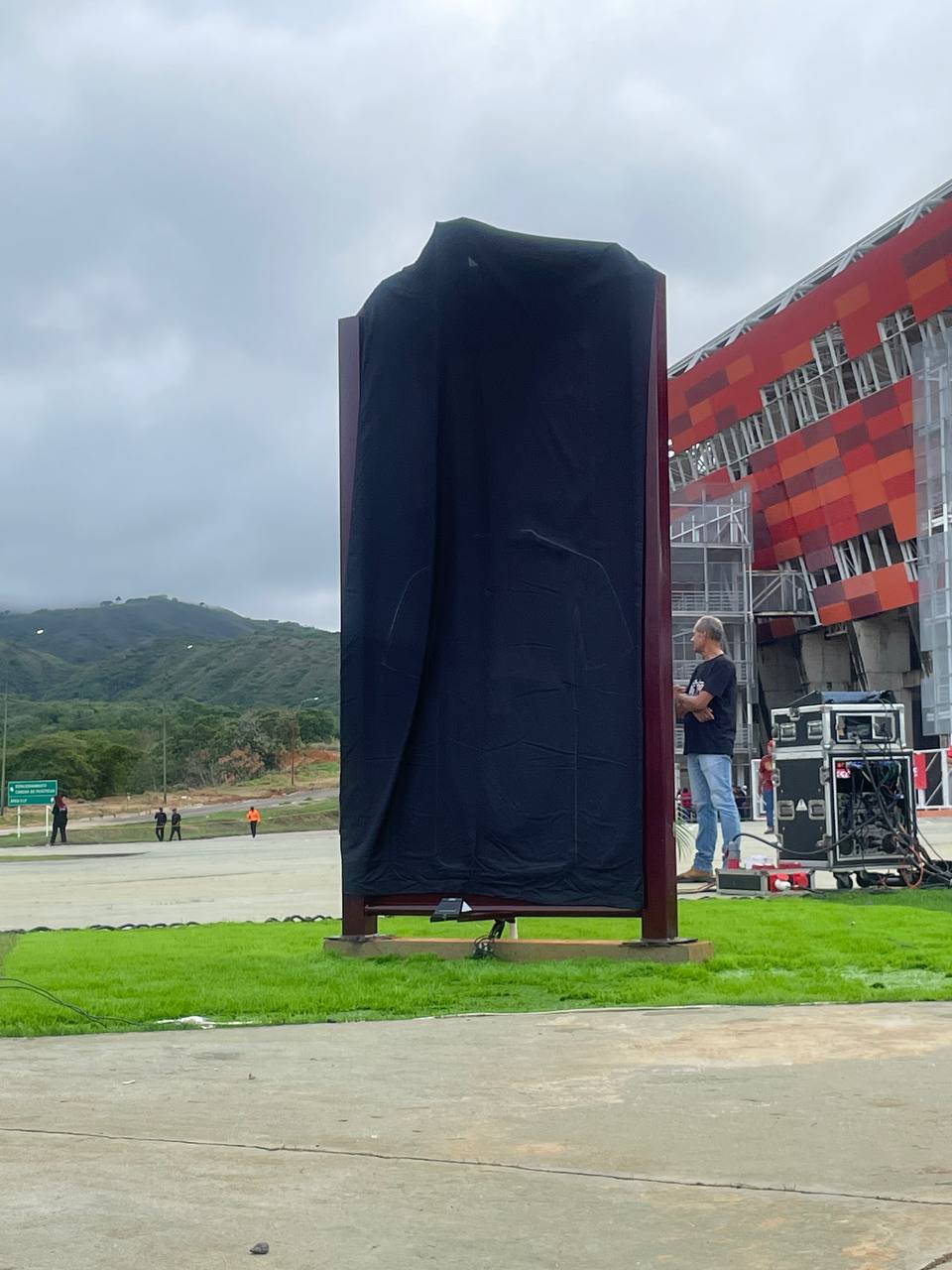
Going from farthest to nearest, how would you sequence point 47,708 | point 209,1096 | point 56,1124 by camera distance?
point 47,708
point 209,1096
point 56,1124

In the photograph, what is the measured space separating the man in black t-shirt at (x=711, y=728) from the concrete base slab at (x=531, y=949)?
3652mm

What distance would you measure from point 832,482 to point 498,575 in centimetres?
4922

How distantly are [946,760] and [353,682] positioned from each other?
39242mm

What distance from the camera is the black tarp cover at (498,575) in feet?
22.5

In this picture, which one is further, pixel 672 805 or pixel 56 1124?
pixel 672 805

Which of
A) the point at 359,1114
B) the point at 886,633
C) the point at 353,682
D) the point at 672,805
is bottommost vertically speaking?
the point at 359,1114

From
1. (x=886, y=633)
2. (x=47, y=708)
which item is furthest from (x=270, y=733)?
(x=886, y=633)

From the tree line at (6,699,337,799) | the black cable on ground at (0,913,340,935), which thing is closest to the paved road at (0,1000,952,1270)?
the black cable on ground at (0,913,340,935)

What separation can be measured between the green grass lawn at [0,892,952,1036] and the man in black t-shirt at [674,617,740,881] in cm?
215

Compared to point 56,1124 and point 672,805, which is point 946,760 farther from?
point 56,1124

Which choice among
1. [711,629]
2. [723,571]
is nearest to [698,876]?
[711,629]

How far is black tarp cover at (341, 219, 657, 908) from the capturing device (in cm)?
686

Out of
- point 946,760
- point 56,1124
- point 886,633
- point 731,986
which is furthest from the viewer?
point 886,633

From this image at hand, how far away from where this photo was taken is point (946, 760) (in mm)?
43750
